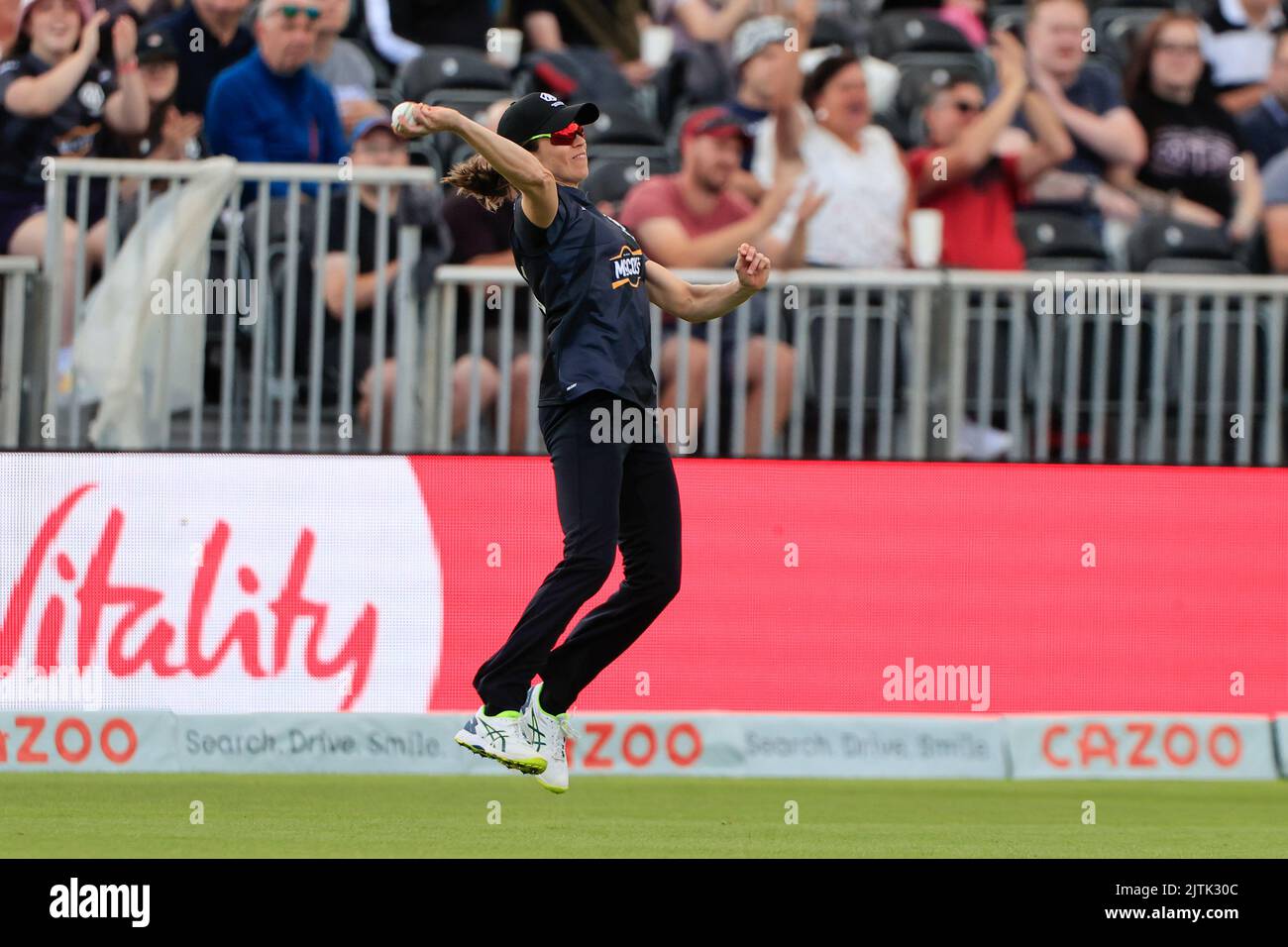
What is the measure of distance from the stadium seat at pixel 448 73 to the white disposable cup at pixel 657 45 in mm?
1161

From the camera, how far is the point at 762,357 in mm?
11758

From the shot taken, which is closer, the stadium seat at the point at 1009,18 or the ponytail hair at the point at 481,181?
the ponytail hair at the point at 481,181

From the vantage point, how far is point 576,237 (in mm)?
7793

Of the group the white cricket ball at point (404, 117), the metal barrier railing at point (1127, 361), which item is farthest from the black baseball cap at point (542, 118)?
the metal barrier railing at point (1127, 361)

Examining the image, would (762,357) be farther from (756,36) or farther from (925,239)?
(756,36)

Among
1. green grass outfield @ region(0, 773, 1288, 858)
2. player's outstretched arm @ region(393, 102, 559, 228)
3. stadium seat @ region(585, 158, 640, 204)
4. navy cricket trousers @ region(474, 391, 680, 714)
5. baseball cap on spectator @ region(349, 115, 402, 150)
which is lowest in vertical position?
green grass outfield @ region(0, 773, 1288, 858)

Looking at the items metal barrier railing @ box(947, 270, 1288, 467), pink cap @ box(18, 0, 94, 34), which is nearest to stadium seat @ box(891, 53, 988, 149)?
metal barrier railing @ box(947, 270, 1288, 467)

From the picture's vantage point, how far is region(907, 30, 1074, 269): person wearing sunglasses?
42.8 ft

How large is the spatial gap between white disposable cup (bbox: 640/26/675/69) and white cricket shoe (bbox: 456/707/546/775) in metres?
7.67

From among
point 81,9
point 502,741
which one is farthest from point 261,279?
point 502,741

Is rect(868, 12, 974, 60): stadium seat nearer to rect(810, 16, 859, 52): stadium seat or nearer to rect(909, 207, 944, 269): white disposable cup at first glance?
rect(810, 16, 859, 52): stadium seat

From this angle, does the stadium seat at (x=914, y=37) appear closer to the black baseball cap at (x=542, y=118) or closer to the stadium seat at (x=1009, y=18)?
the stadium seat at (x=1009, y=18)

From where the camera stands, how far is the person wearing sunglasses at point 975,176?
1305cm

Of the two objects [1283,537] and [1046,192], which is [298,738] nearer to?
[1283,537]
